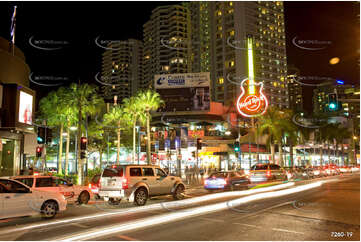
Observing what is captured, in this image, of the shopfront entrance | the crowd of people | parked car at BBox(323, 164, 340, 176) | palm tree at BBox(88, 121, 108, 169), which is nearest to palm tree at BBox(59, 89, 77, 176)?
the shopfront entrance

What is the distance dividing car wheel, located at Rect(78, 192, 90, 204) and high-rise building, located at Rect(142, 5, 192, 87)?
128360mm

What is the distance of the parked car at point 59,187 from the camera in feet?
48.2

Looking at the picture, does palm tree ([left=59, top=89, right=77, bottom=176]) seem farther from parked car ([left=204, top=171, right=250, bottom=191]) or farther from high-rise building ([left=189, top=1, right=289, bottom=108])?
high-rise building ([left=189, top=1, right=289, bottom=108])

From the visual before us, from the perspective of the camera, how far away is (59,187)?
624 inches

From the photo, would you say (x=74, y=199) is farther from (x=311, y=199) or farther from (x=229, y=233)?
(x=311, y=199)

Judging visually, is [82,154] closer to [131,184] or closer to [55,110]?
[131,184]

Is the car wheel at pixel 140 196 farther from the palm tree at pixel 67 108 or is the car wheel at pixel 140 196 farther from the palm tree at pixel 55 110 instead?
the palm tree at pixel 55 110

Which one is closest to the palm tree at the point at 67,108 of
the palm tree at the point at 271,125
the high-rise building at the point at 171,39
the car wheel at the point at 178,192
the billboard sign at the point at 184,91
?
the car wheel at the point at 178,192

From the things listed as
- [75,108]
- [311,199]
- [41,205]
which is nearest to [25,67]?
[75,108]

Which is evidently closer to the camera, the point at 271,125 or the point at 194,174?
the point at 194,174

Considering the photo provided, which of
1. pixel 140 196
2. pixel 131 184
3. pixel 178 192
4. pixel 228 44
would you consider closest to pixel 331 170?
pixel 178 192

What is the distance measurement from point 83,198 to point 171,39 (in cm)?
13559

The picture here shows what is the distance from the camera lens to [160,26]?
149 metres

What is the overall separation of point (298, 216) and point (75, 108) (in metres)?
26.1
